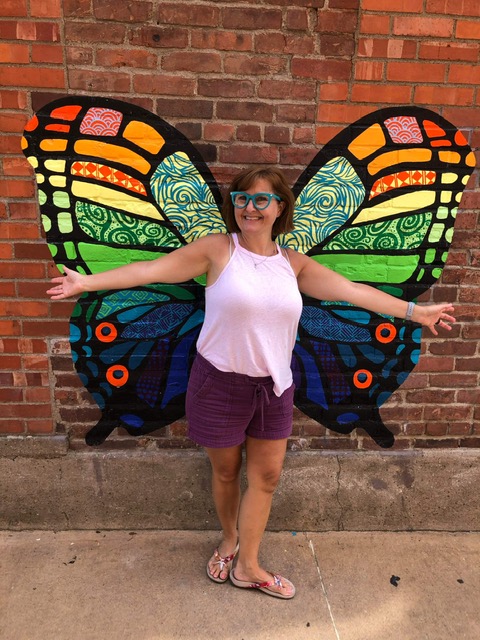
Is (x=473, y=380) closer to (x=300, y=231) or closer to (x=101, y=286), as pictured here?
(x=300, y=231)

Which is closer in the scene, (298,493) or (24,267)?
(24,267)

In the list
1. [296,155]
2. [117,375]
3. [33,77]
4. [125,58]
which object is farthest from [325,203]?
[33,77]

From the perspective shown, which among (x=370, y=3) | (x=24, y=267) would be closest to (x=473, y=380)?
(x=370, y=3)

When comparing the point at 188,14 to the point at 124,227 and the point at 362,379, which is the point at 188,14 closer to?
the point at 124,227

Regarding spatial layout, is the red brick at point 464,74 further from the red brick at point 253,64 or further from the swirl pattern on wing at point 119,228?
the swirl pattern on wing at point 119,228

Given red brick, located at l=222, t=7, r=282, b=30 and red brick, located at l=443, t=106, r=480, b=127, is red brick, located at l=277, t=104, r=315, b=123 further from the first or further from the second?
red brick, located at l=443, t=106, r=480, b=127

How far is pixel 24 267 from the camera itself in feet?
8.14

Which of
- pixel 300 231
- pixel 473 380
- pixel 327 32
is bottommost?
pixel 473 380

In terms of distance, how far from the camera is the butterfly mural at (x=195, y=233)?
94.9 inches

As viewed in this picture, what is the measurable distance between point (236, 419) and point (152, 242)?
982 millimetres

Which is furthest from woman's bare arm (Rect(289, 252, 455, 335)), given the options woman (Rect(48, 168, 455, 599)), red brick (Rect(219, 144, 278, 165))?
red brick (Rect(219, 144, 278, 165))

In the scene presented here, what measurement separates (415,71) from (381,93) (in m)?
0.19

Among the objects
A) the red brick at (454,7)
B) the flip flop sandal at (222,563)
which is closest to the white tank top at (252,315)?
the flip flop sandal at (222,563)

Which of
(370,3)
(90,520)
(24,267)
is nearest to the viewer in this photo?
(370,3)
